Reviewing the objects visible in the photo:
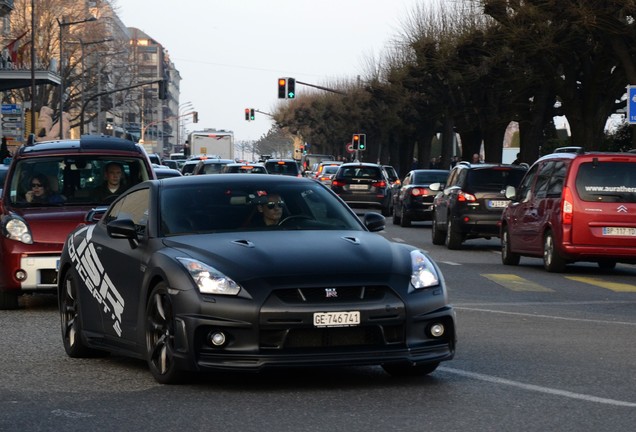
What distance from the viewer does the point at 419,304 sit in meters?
9.02

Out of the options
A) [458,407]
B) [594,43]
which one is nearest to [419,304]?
[458,407]

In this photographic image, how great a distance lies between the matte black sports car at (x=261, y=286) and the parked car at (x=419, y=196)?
2974 centimetres

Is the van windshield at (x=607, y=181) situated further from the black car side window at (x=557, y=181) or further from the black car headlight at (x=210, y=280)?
the black car headlight at (x=210, y=280)

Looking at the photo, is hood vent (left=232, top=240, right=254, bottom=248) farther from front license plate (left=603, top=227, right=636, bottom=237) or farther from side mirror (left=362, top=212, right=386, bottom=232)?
front license plate (left=603, top=227, right=636, bottom=237)

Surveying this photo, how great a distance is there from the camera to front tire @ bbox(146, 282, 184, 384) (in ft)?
29.9

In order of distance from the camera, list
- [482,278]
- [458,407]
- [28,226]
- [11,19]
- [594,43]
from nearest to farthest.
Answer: [458,407] < [28,226] < [482,278] < [594,43] < [11,19]

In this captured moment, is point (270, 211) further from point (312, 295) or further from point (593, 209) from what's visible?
point (593, 209)

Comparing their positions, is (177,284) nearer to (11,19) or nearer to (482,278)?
(482,278)

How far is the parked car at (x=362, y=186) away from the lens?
48.6 m

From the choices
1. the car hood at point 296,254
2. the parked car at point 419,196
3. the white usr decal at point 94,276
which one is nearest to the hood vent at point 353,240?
the car hood at point 296,254

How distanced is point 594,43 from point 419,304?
40288 mm

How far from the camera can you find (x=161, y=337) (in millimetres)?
9328

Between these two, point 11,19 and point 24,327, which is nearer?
point 24,327

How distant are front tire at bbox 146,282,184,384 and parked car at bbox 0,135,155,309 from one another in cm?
596
